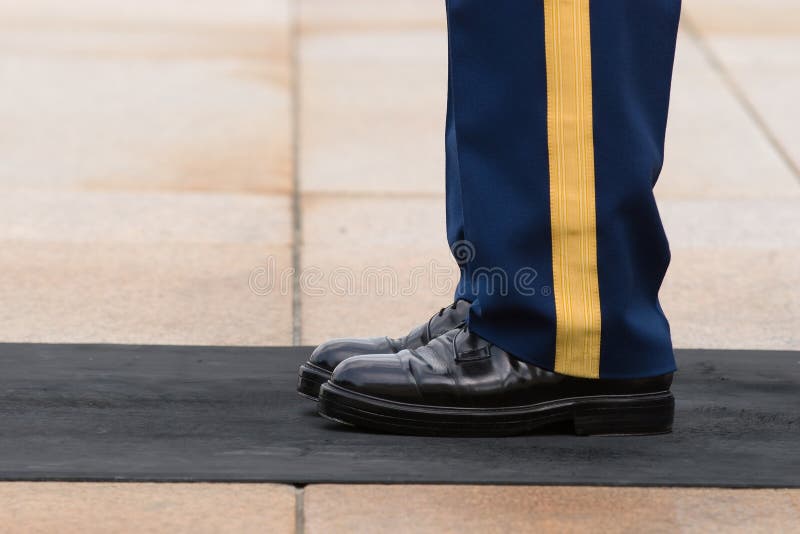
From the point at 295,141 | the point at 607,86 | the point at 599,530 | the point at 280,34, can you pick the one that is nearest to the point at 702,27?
the point at 280,34

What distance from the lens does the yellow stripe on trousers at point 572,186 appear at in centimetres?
220

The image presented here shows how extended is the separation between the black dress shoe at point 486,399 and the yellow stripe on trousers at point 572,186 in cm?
5

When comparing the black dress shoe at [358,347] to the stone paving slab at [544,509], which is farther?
the black dress shoe at [358,347]

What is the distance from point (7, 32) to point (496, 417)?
4.41 metres

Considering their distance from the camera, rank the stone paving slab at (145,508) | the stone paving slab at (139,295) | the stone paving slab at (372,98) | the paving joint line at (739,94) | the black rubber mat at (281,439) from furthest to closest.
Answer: the paving joint line at (739,94), the stone paving slab at (372,98), the stone paving slab at (139,295), the black rubber mat at (281,439), the stone paving slab at (145,508)

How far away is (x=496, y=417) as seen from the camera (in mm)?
2342

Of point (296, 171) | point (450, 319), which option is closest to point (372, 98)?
point (296, 171)

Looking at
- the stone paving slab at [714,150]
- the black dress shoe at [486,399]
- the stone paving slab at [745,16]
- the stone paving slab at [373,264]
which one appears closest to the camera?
the black dress shoe at [486,399]

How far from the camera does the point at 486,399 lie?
2.34 m

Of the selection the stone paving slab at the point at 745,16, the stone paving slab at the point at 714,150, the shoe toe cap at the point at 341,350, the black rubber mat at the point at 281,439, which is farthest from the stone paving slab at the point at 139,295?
the stone paving slab at the point at 745,16

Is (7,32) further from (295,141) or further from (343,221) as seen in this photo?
(343,221)

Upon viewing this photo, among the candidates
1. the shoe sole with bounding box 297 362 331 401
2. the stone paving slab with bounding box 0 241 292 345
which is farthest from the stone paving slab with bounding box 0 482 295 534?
the stone paving slab with bounding box 0 241 292 345

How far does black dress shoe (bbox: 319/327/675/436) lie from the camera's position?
2.33m

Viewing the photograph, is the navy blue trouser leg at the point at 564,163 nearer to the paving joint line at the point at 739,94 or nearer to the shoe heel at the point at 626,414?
the shoe heel at the point at 626,414
